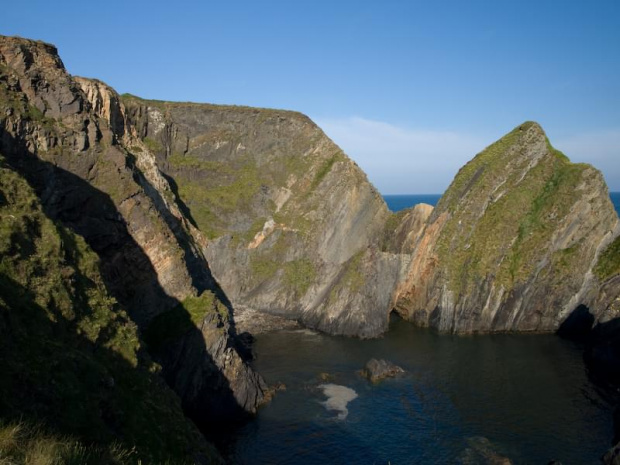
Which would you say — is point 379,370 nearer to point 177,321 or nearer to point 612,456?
point 177,321

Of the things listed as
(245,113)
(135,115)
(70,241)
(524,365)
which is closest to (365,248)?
(524,365)

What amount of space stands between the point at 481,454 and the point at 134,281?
1293 inches

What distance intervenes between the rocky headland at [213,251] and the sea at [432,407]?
4007 millimetres

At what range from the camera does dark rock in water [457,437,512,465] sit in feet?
113

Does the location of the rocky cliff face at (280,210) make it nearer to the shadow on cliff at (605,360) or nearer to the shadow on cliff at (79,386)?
the shadow on cliff at (605,360)

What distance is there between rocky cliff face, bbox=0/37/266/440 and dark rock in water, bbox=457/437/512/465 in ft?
62.2

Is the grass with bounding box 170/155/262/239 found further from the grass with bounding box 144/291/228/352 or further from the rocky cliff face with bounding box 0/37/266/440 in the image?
the grass with bounding box 144/291/228/352

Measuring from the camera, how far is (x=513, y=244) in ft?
234

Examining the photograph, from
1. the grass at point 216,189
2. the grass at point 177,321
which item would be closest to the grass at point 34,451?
the grass at point 177,321

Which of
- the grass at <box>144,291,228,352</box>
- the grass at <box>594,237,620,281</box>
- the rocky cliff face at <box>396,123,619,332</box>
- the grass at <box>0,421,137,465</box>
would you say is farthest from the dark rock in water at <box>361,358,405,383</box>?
the grass at <box>0,421,137,465</box>

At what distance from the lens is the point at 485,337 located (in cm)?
6450

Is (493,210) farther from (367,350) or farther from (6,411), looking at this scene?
(6,411)

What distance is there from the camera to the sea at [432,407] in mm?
36312

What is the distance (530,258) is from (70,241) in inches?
2437
